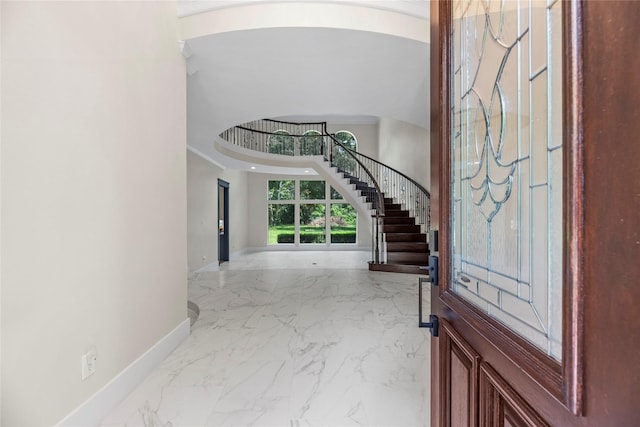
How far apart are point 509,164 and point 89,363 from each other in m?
2.13

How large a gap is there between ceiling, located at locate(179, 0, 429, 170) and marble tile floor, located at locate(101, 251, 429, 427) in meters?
2.61

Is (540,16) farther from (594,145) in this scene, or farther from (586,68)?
(594,145)

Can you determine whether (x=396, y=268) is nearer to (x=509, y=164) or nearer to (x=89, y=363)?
(x=89, y=363)

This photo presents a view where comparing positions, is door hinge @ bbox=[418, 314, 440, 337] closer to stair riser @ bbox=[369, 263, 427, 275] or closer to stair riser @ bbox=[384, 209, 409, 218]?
stair riser @ bbox=[369, 263, 427, 275]

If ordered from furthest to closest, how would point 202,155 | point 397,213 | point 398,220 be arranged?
point 397,213 → point 398,220 → point 202,155

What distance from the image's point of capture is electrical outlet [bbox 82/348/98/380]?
5.36 ft

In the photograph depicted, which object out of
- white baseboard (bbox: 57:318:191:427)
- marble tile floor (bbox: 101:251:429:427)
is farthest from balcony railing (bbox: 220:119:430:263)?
white baseboard (bbox: 57:318:191:427)

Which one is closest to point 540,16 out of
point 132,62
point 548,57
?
point 548,57

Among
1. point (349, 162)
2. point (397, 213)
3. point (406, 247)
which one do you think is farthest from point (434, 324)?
point (349, 162)

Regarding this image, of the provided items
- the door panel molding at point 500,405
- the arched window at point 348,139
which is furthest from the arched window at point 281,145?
the door panel molding at point 500,405

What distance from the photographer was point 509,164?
0.80m

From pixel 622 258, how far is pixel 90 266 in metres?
2.09

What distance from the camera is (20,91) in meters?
1.32

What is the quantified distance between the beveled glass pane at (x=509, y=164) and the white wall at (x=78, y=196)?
1729 mm
